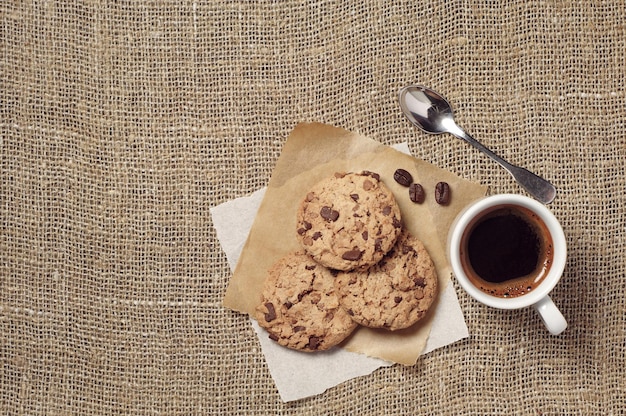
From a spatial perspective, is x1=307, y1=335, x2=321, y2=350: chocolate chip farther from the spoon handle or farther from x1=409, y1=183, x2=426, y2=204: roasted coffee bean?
the spoon handle

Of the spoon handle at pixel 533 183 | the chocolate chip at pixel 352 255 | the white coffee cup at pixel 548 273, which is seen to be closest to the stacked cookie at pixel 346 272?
the chocolate chip at pixel 352 255

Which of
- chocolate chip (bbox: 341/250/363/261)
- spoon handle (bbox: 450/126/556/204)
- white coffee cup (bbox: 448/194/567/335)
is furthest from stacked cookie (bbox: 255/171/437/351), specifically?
spoon handle (bbox: 450/126/556/204)

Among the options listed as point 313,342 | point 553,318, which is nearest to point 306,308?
point 313,342

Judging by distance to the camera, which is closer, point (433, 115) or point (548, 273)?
point (548, 273)

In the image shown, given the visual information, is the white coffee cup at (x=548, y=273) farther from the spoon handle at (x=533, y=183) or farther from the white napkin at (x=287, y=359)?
the white napkin at (x=287, y=359)

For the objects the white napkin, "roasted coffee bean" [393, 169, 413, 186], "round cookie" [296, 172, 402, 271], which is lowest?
the white napkin

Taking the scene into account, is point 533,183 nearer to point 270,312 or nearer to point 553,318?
point 553,318

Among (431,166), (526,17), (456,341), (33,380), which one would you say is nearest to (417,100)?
(431,166)

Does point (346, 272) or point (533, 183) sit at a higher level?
point (533, 183)
